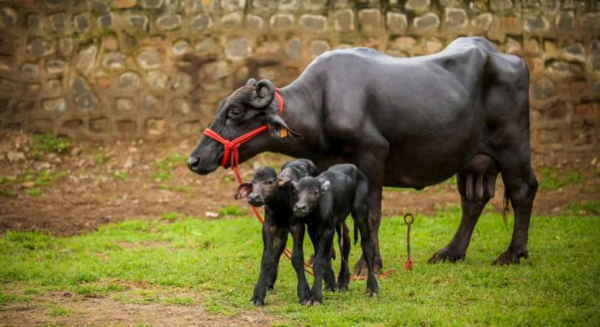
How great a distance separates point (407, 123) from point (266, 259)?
2.27 metres

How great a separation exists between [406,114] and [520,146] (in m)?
1.39

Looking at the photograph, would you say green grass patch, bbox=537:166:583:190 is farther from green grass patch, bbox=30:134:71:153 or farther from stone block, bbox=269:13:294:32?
green grass patch, bbox=30:134:71:153

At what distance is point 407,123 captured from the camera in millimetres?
8961

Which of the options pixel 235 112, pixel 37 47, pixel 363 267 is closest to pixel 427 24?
pixel 37 47

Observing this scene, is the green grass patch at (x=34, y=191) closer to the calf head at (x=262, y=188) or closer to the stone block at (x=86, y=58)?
the stone block at (x=86, y=58)

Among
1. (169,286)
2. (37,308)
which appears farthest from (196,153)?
(37,308)

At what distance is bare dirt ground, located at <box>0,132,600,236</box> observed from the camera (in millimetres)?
12250

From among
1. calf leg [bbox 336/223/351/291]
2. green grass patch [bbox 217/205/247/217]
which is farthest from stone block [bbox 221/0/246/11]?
calf leg [bbox 336/223/351/291]

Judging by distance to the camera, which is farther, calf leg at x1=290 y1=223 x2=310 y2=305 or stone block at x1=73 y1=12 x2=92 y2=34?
stone block at x1=73 y1=12 x2=92 y2=34

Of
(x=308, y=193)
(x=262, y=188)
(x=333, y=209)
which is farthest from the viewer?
(x=333, y=209)

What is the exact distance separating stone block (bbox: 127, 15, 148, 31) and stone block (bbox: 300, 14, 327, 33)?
2413 mm

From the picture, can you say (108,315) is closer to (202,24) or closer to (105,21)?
(202,24)

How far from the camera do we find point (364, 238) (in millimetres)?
7891

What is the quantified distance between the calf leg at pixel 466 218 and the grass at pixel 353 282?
0.24 metres
